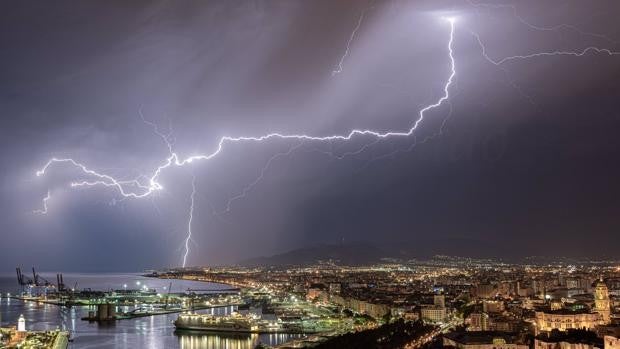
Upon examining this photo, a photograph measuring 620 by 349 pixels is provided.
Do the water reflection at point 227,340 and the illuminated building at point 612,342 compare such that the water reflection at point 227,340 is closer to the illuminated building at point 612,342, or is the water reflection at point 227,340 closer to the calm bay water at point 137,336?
the calm bay water at point 137,336

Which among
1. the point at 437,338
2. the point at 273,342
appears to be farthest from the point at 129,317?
the point at 437,338

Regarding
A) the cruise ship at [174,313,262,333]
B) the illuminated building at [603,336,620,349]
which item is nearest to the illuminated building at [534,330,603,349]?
the illuminated building at [603,336,620,349]

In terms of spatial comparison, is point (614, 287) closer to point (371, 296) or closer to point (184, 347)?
point (371, 296)

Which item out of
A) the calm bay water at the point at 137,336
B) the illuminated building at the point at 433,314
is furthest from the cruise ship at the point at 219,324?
the illuminated building at the point at 433,314

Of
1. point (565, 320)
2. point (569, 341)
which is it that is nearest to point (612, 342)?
point (569, 341)

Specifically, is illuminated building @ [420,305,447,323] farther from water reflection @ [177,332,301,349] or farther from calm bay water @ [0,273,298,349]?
calm bay water @ [0,273,298,349]

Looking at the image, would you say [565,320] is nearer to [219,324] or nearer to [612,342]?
[612,342]

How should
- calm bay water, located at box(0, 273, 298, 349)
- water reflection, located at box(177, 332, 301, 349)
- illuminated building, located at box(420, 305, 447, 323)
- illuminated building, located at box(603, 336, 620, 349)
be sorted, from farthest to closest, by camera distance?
illuminated building, located at box(420, 305, 447, 323), water reflection, located at box(177, 332, 301, 349), calm bay water, located at box(0, 273, 298, 349), illuminated building, located at box(603, 336, 620, 349)

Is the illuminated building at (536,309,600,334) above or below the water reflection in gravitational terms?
above

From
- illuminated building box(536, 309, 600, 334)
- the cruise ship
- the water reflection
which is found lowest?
the water reflection
